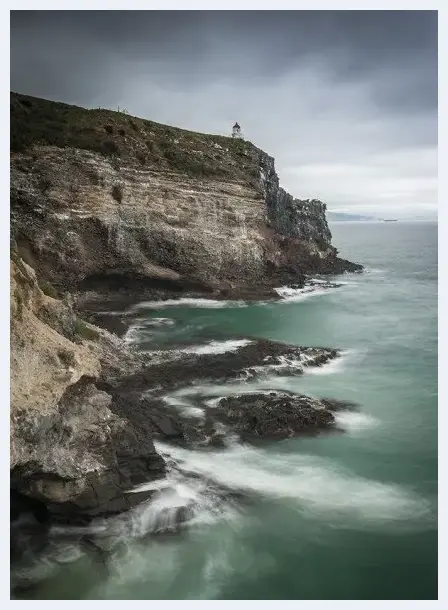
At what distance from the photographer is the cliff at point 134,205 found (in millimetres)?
32844

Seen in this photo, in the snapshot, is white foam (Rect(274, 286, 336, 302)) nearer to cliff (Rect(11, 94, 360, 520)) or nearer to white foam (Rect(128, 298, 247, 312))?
cliff (Rect(11, 94, 360, 520))

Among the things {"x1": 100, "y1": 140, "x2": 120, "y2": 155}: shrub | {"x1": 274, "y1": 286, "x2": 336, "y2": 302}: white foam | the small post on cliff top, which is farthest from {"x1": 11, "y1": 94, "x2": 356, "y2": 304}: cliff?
the small post on cliff top

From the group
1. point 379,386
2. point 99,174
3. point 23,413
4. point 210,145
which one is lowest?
point 379,386

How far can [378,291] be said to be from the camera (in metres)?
45.7

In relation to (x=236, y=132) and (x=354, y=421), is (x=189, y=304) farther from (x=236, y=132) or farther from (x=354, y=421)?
(x=236, y=132)

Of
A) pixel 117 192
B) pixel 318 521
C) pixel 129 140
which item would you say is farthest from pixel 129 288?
pixel 318 521

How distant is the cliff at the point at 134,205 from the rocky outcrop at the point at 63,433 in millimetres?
19239

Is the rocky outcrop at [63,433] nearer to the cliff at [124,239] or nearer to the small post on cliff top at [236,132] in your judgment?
the cliff at [124,239]

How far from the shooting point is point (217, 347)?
80.8 ft

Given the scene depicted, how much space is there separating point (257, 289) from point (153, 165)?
460 inches

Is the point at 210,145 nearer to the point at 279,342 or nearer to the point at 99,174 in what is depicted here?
the point at 99,174

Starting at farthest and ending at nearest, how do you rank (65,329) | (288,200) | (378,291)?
(288,200) < (378,291) < (65,329)

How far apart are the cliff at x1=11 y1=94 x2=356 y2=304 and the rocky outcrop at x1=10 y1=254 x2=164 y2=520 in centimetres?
1924
